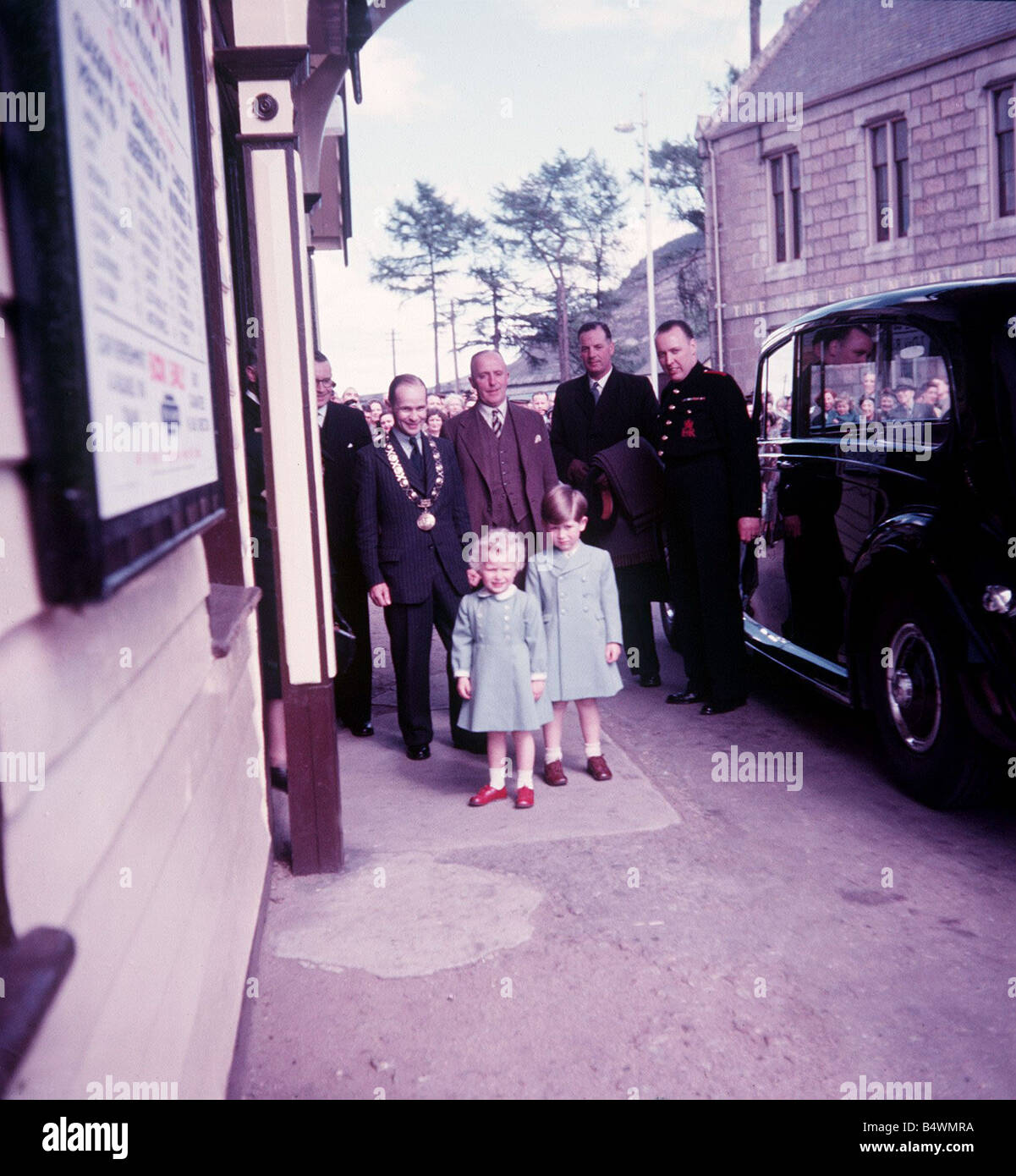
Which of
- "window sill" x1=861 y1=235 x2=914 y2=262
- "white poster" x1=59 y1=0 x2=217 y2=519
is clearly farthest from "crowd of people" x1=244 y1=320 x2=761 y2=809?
"window sill" x1=861 y1=235 x2=914 y2=262

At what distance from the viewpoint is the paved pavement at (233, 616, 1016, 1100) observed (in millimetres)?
2852

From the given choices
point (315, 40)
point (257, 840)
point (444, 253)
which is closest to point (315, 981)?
point (257, 840)

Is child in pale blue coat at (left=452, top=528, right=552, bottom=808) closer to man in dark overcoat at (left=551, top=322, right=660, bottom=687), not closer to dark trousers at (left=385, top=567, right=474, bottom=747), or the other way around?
dark trousers at (left=385, top=567, right=474, bottom=747)

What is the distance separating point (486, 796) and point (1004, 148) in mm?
20605

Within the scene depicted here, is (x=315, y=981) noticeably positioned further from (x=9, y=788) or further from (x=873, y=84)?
(x=873, y=84)

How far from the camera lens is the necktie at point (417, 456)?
5.63 m

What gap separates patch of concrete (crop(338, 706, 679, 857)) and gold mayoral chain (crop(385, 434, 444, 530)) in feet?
3.81

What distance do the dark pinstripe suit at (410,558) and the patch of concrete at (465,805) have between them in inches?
11.5

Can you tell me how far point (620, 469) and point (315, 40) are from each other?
2970mm

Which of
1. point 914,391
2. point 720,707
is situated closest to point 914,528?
point 914,391

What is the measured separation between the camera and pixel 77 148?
149cm

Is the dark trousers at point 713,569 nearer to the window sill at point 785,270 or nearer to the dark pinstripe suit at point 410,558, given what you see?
the dark pinstripe suit at point 410,558

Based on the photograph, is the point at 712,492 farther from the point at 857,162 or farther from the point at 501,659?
the point at 857,162

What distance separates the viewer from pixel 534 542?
597 cm
